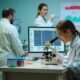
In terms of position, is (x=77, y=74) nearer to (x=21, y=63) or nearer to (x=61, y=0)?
(x=21, y=63)

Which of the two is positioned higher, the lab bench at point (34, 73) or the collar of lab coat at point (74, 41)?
the collar of lab coat at point (74, 41)

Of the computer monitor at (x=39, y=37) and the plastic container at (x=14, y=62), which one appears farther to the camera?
the computer monitor at (x=39, y=37)

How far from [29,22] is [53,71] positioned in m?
3.54

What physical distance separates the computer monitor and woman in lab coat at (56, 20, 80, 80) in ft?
2.29

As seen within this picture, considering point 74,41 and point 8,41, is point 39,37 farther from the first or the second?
point 74,41

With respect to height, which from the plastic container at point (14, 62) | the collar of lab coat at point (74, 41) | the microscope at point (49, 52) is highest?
the collar of lab coat at point (74, 41)

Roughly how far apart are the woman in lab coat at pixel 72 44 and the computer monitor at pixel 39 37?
0.70 metres

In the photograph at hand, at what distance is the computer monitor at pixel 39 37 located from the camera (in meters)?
2.94

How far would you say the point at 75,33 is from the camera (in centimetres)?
223

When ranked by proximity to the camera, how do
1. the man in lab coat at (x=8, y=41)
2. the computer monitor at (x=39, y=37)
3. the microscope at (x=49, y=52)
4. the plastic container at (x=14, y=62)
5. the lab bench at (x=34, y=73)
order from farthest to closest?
the man in lab coat at (x=8, y=41)
the computer monitor at (x=39, y=37)
the microscope at (x=49, y=52)
the plastic container at (x=14, y=62)
the lab bench at (x=34, y=73)

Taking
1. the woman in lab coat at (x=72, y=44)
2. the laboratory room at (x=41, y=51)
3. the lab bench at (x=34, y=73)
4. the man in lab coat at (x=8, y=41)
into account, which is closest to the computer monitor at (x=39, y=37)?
the laboratory room at (x=41, y=51)

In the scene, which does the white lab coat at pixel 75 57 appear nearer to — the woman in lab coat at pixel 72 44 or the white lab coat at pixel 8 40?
the woman in lab coat at pixel 72 44

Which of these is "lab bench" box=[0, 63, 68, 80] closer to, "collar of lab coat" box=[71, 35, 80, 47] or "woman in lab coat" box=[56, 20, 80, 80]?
"woman in lab coat" box=[56, 20, 80, 80]

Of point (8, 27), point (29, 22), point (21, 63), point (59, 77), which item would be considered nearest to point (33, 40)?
point (8, 27)
